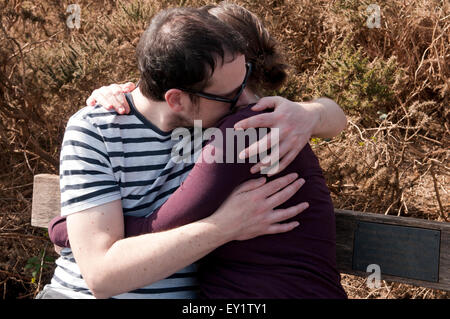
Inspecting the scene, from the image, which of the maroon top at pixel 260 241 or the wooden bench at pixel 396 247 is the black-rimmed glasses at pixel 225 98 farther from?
the wooden bench at pixel 396 247

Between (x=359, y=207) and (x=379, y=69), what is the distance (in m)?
0.87

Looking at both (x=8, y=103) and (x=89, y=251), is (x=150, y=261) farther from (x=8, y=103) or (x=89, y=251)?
(x=8, y=103)

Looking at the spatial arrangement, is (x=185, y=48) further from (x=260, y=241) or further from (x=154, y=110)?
(x=260, y=241)

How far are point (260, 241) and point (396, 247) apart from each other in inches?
21.7

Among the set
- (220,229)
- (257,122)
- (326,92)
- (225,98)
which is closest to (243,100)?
(225,98)

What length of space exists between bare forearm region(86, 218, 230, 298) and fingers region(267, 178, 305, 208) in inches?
7.0

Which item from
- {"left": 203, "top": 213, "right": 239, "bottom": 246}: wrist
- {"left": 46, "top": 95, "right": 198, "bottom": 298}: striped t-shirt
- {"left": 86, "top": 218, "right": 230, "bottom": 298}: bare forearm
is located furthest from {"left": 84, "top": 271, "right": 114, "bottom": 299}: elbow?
{"left": 203, "top": 213, "right": 239, "bottom": 246}: wrist

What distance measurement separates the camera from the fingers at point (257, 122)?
5.25ft

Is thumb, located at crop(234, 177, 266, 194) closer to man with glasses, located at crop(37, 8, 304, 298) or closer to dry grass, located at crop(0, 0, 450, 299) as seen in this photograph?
man with glasses, located at crop(37, 8, 304, 298)

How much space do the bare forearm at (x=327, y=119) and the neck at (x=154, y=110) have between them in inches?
20.1

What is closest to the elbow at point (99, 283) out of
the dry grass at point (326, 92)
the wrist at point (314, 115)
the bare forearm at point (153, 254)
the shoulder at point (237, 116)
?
the bare forearm at point (153, 254)

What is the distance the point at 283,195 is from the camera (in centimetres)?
168

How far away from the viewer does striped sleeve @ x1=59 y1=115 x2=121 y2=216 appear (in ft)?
5.49
